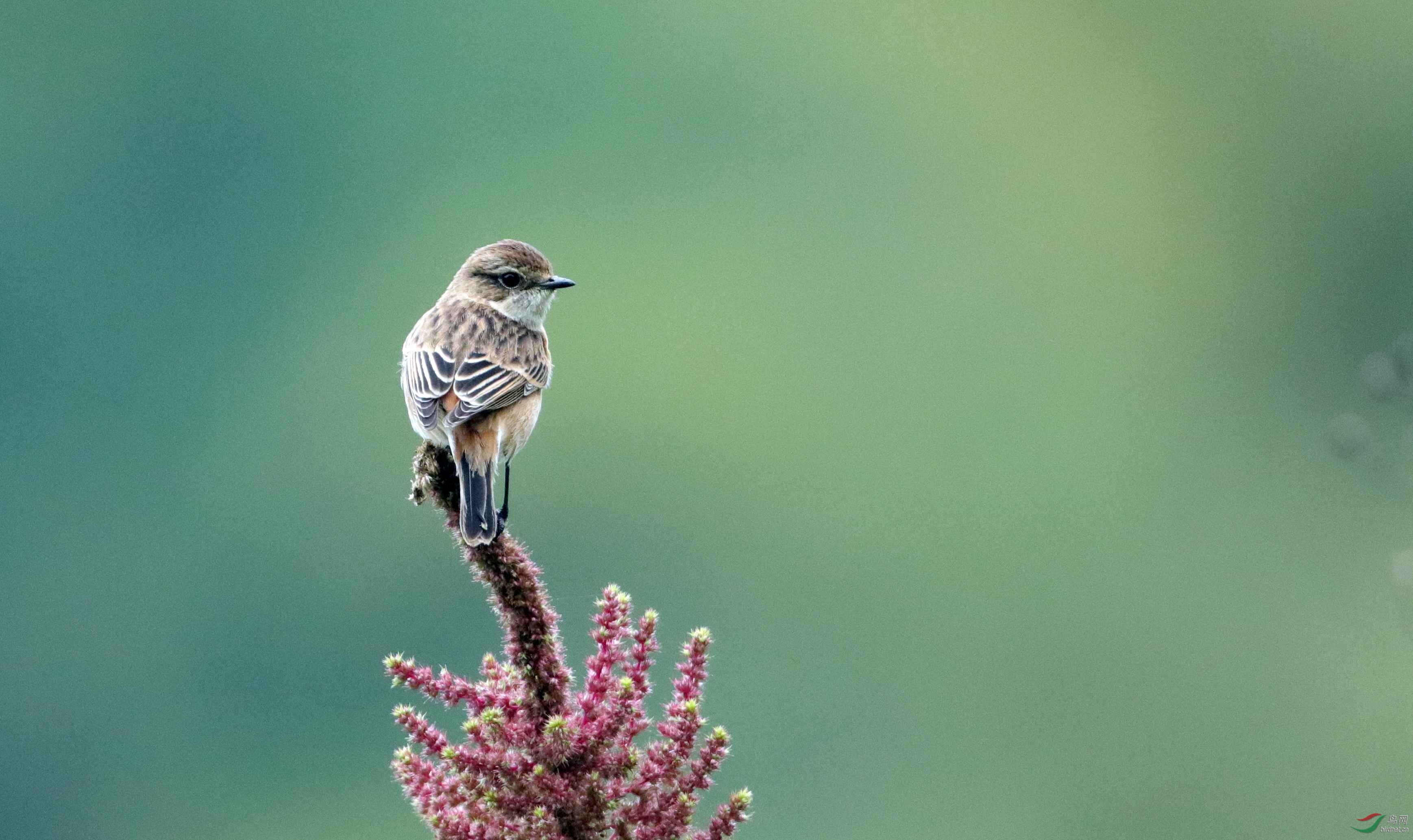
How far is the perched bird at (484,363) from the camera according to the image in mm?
7848

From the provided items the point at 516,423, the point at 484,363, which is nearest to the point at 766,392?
the point at 484,363

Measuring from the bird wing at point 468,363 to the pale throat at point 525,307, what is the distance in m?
0.06

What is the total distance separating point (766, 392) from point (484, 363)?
73.5 metres

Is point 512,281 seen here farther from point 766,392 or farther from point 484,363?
point 766,392

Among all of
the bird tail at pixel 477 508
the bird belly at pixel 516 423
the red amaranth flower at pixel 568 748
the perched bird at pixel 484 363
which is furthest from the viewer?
the bird belly at pixel 516 423

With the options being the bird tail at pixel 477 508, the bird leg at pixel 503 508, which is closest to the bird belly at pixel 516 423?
the bird leg at pixel 503 508

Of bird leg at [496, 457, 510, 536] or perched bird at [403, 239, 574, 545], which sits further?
perched bird at [403, 239, 574, 545]

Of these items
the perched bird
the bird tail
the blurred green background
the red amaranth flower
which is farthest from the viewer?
the blurred green background

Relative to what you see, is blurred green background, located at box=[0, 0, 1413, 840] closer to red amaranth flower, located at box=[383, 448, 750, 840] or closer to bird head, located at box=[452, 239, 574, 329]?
bird head, located at box=[452, 239, 574, 329]

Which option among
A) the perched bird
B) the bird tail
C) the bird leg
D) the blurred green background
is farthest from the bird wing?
the blurred green background

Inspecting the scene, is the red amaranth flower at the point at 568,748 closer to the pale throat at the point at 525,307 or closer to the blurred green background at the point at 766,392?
the pale throat at the point at 525,307

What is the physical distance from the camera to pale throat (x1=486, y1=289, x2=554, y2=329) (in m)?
10.2

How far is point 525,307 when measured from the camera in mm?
10234

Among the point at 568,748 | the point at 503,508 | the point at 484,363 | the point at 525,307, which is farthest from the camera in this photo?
the point at 525,307
